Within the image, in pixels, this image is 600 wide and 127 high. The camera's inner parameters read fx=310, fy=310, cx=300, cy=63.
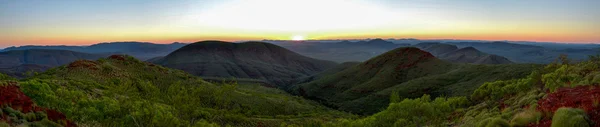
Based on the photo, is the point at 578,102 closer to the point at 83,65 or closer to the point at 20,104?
the point at 20,104

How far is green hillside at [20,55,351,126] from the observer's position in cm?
3522

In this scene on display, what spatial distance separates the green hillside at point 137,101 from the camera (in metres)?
35.2

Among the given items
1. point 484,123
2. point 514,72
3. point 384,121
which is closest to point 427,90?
point 514,72

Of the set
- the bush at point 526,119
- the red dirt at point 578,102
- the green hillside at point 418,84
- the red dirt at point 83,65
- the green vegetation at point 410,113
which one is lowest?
the green hillside at point 418,84

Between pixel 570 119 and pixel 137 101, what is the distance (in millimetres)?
49710

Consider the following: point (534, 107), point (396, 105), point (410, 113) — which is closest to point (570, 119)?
point (534, 107)

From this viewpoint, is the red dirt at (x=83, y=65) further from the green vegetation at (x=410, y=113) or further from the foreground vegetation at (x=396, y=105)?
the green vegetation at (x=410, y=113)

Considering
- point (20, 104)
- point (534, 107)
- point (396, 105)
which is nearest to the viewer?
point (534, 107)

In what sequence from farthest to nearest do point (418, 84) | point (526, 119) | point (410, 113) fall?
point (418, 84) < point (410, 113) < point (526, 119)

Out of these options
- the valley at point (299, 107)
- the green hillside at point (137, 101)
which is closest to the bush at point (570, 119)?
the valley at point (299, 107)

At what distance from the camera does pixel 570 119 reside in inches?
619

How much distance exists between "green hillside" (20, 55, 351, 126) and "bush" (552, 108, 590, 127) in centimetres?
2921

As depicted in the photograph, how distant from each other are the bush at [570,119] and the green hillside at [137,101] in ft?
95.8

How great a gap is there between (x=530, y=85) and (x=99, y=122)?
2196 inches
